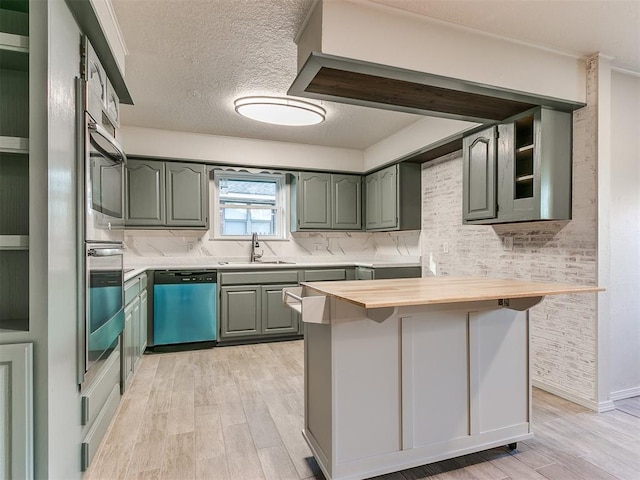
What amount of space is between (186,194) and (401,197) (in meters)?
2.65

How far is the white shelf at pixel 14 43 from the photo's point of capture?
1334 mm

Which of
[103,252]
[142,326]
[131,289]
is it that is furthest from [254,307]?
[103,252]

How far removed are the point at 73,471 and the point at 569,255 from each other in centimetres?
338

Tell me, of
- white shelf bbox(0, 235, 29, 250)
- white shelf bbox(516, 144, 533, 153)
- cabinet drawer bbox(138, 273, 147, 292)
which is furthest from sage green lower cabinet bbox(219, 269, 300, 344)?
white shelf bbox(0, 235, 29, 250)

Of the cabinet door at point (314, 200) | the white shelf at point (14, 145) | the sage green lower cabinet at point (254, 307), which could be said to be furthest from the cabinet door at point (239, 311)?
the white shelf at point (14, 145)

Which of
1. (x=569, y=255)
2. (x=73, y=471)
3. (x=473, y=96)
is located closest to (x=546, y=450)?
(x=569, y=255)

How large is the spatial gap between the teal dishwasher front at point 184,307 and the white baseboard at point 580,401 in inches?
131

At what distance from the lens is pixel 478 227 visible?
3.57m

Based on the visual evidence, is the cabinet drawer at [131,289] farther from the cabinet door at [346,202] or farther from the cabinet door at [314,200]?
the cabinet door at [346,202]

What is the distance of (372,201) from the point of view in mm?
4949

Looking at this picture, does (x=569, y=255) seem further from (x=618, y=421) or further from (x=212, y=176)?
(x=212, y=176)

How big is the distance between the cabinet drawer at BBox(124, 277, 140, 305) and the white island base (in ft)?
5.24

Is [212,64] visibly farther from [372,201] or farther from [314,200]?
[372,201]

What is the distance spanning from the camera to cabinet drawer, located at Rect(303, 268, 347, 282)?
14.6ft
